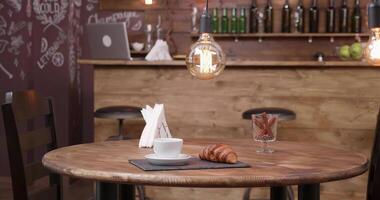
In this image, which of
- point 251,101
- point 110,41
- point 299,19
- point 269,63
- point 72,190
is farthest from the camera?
point 299,19

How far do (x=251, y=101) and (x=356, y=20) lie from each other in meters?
2.40

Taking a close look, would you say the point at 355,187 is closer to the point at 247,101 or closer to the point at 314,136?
the point at 314,136

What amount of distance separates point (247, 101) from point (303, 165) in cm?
223

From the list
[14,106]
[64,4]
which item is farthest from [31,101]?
[64,4]

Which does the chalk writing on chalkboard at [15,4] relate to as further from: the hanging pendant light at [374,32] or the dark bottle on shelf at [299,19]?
the hanging pendant light at [374,32]

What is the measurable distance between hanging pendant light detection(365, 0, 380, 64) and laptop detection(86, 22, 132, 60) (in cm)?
271

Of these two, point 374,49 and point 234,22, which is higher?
point 234,22

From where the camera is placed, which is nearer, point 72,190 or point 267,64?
point 267,64

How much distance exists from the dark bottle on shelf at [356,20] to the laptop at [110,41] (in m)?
2.42

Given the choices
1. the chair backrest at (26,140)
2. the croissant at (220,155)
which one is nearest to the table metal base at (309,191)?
the croissant at (220,155)

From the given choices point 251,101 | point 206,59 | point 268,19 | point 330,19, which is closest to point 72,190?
point 251,101

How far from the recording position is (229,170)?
1.82 m

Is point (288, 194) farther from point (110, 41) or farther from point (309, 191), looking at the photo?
point (110, 41)

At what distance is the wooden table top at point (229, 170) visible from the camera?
1.69 m
